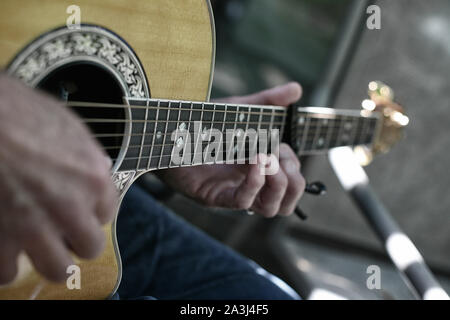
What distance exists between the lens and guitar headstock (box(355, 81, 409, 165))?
1.19 metres

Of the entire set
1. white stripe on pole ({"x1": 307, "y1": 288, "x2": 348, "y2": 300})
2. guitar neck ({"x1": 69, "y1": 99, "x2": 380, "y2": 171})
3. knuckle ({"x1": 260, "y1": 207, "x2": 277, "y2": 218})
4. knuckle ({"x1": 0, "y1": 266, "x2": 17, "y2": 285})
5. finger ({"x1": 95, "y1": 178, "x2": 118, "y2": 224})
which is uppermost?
guitar neck ({"x1": 69, "y1": 99, "x2": 380, "y2": 171})

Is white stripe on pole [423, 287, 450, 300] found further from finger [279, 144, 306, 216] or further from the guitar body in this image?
the guitar body

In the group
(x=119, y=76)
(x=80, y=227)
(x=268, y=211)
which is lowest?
(x=268, y=211)

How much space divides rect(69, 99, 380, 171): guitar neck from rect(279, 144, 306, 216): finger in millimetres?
31

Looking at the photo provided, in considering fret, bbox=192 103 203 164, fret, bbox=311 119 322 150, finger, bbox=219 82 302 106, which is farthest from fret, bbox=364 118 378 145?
fret, bbox=192 103 203 164

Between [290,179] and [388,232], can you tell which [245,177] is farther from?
[388,232]

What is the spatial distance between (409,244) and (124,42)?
70cm

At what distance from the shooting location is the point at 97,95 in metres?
0.55

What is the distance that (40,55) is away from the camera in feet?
1.52

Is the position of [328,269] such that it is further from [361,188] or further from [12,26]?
[12,26]

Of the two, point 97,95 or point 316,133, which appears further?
point 316,133

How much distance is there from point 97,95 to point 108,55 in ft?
0.17

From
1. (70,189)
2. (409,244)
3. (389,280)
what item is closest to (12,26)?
(70,189)

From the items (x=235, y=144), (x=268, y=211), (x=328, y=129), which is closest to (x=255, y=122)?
(x=235, y=144)
